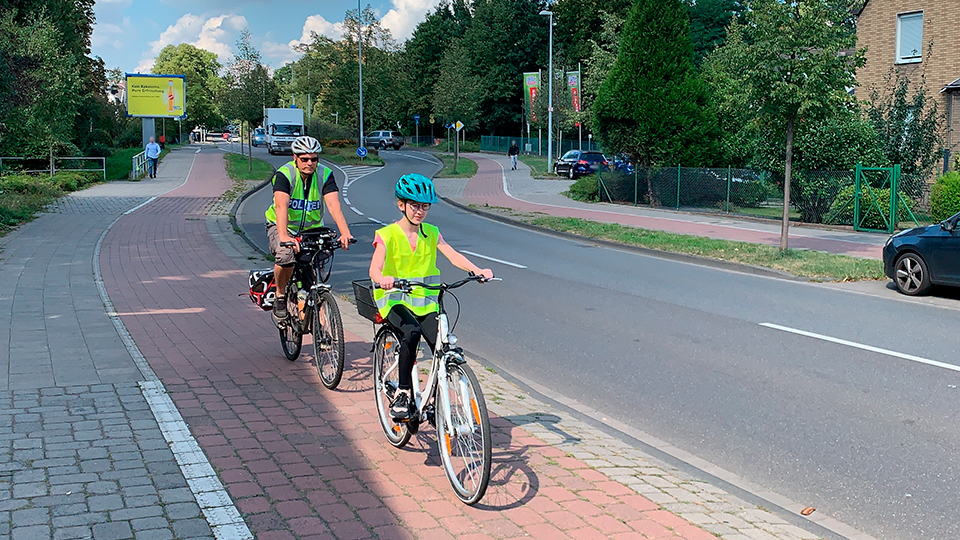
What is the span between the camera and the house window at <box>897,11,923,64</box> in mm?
29684

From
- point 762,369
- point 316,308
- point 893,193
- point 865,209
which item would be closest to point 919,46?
point 865,209

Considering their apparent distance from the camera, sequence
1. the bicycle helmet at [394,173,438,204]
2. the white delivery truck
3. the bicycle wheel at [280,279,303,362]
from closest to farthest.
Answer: the bicycle helmet at [394,173,438,204], the bicycle wheel at [280,279,303,362], the white delivery truck

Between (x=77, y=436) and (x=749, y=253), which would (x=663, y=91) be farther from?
(x=77, y=436)

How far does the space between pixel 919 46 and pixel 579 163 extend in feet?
58.6

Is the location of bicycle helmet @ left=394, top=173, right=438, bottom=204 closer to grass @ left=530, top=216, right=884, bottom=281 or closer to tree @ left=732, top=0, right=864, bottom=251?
grass @ left=530, top=216, right=884, bottom=281

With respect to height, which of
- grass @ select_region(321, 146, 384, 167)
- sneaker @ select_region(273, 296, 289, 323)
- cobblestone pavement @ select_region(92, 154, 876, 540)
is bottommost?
cobblestone pavement @ select_region(92, 154, 876, 540)

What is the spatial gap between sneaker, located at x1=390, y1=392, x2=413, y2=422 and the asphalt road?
1978mm

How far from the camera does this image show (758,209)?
26953mm

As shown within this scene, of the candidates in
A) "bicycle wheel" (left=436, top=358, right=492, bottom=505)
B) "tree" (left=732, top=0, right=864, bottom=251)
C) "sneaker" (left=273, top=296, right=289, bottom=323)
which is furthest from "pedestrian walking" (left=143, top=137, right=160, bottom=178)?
"bicycle wheel" (left=436, top=358, right=492, bottom=505)

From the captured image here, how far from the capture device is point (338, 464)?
198 inches

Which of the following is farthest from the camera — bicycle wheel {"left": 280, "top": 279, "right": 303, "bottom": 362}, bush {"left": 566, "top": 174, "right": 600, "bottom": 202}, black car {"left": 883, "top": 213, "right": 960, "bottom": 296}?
bush {"left": 566, "top": 174, "right": 600, "bottom": 202}

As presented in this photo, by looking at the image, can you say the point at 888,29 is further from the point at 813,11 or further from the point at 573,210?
the point at 813,11

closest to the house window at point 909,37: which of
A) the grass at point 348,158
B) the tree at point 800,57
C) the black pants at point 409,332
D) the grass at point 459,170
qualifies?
the tree at point 800,57

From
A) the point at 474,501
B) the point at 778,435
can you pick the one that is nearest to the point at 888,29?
the point at 778,435
